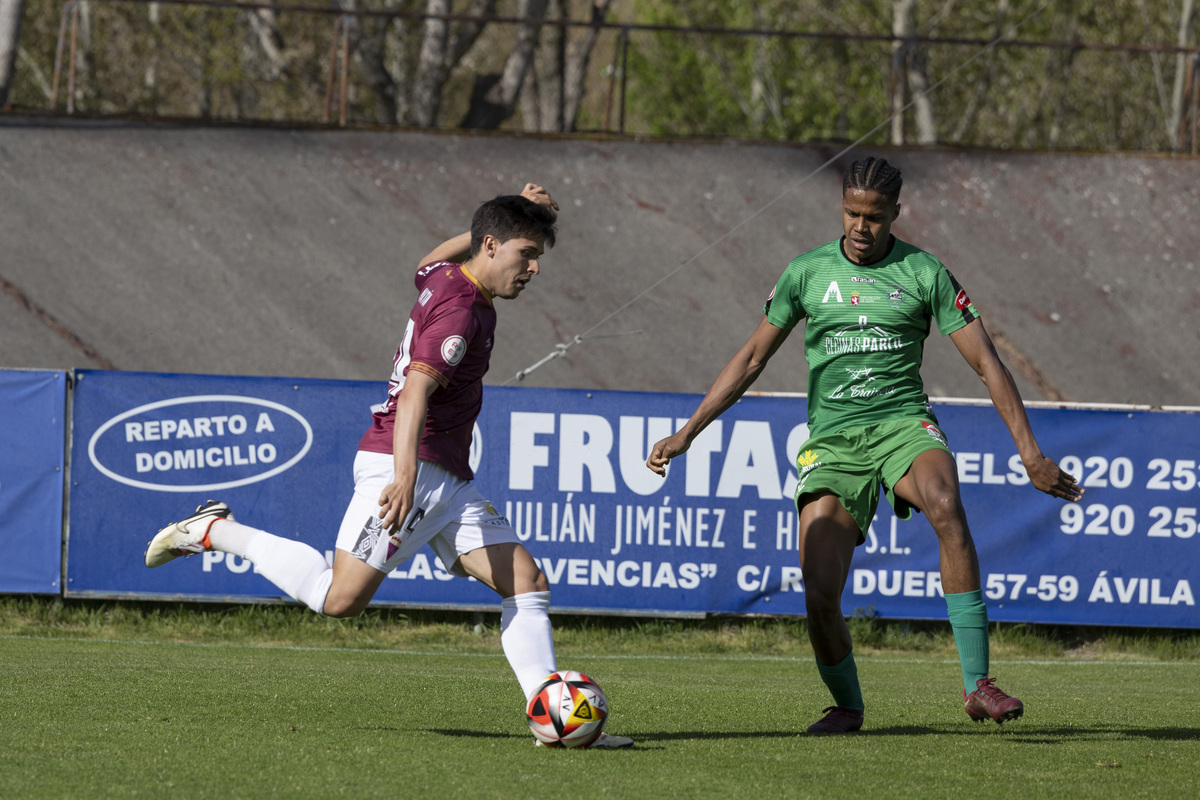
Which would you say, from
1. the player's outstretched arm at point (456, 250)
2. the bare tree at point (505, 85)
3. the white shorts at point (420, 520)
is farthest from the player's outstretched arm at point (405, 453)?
the bare tree at point (505, 85)

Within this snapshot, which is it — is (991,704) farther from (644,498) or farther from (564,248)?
(564,248)

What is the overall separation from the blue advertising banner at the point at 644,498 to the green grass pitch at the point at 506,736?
→ 1.12 m

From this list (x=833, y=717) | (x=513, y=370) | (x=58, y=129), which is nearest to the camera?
(x=833, y=717)

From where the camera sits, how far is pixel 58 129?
682 inches

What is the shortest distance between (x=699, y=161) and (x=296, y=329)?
19.8ft

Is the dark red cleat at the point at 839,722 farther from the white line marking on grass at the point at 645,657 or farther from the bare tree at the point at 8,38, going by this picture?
the bare tree at the point at 8,38

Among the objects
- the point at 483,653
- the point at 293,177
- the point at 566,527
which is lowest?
the point at 483,653

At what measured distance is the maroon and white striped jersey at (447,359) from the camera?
453cm

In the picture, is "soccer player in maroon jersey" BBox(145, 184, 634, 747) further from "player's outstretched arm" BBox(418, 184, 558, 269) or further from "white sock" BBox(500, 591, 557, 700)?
"player's outstretched arm" BBox(418, 184, 558, 269)

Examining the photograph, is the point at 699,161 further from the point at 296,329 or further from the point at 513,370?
the point at 296,329

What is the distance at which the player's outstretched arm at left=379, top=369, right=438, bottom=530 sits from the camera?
4.40 m

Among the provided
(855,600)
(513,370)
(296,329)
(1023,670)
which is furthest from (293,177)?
(1023,670)

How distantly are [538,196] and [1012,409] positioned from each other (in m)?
2.01

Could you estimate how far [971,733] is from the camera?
523 centimetres
